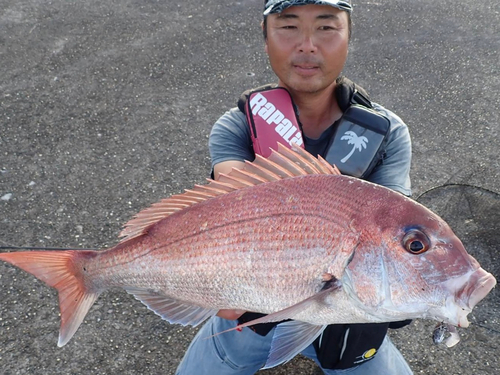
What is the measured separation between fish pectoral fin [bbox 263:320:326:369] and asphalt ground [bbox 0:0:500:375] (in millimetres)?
863

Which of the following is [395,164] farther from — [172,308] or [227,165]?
[172,308]

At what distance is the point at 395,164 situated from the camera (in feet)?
7.29

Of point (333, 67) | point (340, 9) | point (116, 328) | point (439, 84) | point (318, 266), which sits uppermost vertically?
point (340, 9)

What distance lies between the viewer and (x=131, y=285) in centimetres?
179

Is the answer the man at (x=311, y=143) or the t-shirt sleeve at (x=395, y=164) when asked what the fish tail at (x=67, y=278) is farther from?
the t-shirt sleeve at (x=395, y=164)

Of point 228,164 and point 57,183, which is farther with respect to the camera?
point 57,183

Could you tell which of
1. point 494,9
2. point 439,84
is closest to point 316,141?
point 439,84

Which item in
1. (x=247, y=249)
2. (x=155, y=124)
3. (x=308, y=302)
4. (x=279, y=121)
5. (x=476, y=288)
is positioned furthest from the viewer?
(x=155, y=124)

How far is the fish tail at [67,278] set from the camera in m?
1.78

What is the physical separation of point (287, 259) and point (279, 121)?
2.66 feet

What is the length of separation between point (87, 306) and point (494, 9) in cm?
630

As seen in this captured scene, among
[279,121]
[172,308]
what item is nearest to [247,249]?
[172,308]

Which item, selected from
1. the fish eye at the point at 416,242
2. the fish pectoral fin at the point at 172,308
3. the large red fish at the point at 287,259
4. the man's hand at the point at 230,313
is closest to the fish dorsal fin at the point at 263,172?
the large red fish at the point at 287,259

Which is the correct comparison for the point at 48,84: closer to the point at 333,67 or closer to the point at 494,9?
the point at 333,67
